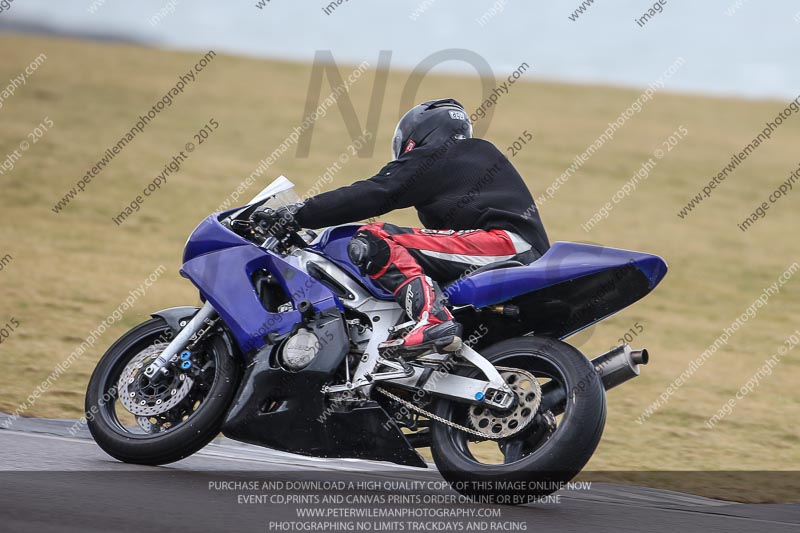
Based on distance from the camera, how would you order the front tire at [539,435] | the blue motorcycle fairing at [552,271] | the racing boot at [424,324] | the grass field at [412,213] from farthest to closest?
1. the grass field at [412,213]
2. the racing boot at [424,324]
3. the blue motorcycle fairing at [552,271]
4. the front tire at [539,435]

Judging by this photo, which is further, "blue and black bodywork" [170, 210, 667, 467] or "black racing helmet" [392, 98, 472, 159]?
"black racing helmet" [392, 98, 472, 159]

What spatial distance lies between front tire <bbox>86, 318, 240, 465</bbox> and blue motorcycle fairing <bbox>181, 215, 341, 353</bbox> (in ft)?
0.63

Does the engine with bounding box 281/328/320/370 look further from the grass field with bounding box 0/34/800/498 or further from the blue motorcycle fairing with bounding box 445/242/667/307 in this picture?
the grass field with bounding box 0/34/800/498

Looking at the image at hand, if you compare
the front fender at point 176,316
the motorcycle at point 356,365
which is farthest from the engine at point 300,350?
the front fender at point 176,316

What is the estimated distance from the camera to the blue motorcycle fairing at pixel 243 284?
5.95 m

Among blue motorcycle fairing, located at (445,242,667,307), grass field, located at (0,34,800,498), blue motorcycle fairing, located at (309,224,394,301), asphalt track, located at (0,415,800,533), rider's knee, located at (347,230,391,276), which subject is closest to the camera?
asphalt track, located at (0,415,800,533)

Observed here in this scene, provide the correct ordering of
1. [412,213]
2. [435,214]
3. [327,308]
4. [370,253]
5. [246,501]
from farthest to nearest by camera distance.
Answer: [412,213]
[435,214]
[327,308]
[370,253]
[246,501]

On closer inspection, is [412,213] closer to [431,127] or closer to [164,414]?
[431,127]

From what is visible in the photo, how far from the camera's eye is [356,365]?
19.4 feet

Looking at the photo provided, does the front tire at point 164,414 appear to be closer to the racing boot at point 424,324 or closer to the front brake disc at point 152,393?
the front brake disc at point 152,393

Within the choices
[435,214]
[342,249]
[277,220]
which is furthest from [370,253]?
[277,220]

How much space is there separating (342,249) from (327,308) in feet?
1.16

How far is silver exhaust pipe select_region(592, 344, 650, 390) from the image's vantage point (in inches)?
218

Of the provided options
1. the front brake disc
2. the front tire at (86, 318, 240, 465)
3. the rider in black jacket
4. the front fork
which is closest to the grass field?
the rider in black jacket
